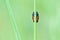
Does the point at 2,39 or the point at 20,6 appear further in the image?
the point at 20,6

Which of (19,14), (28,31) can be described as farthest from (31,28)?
(19,14)

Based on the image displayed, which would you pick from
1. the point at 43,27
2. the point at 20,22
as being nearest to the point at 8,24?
the point at 20,22

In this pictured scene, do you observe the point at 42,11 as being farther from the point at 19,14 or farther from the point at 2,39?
the point at 2,39

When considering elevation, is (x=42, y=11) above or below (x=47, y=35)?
above

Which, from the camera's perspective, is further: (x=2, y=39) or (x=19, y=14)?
(x=19, y=14)

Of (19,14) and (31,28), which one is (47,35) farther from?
(19,14)

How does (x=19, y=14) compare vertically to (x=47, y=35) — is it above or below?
above
